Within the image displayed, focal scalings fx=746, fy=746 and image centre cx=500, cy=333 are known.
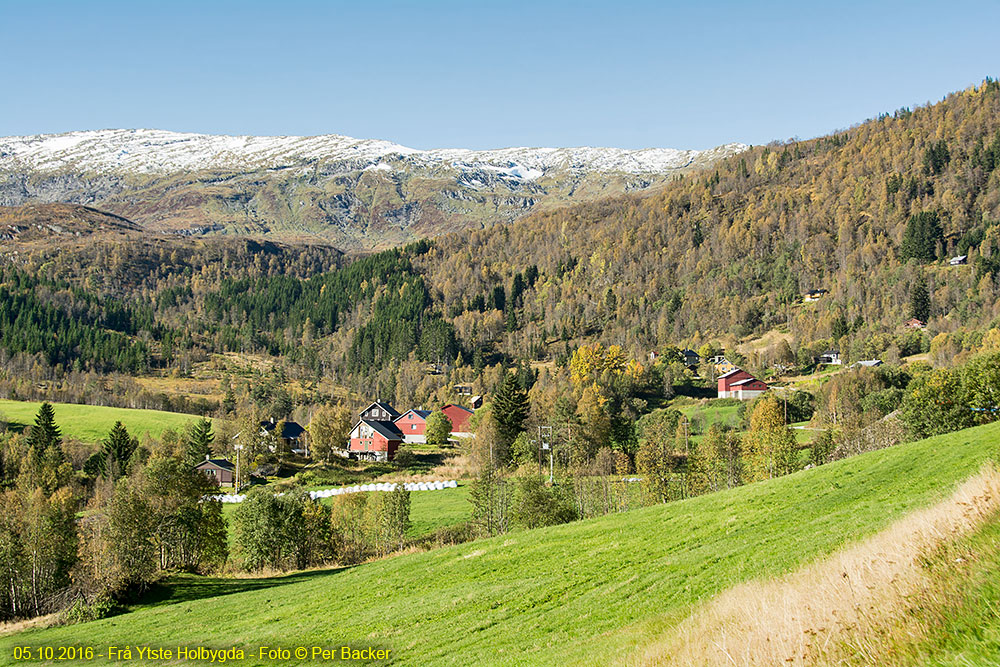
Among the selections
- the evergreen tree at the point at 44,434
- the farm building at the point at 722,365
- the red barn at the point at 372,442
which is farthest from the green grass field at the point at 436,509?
the farm building at the point at 722,365

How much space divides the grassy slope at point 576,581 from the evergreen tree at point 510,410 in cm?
7210

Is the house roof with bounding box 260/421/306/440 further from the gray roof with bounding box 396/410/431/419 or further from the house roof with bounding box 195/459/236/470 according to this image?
the gray roof with bounding box 396/410/431/419

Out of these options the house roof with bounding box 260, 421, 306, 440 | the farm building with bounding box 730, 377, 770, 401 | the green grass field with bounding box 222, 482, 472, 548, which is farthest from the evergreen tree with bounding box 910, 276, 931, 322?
the house roof with bounding box 260, 421, 306, 440

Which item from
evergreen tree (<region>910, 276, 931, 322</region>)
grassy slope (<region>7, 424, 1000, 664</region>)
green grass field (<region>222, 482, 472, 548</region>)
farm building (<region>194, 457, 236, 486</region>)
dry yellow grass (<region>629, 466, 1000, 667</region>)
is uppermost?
evergreen tree (<region>910, 276, 931, 322</region>)

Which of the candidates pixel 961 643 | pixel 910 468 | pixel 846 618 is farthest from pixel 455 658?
pixel 910 468

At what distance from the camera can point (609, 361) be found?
6594 inches

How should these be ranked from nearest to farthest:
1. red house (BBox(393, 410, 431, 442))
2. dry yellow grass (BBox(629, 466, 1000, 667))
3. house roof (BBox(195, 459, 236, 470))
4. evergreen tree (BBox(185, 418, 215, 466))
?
dry yellow grass (BBox(629, 466, 1000, 667)) → house roof (BBox(195, 459, 236, 470)) → evergreen tree (BBox(185, 418, 215, 466)) → red house (BBox(393, 410, 431, 442))

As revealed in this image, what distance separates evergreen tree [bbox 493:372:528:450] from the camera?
355ft

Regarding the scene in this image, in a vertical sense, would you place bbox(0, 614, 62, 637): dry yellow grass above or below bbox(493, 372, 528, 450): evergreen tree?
below

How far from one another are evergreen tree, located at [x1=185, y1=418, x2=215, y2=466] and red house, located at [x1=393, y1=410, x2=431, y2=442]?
→ 37.2 meters

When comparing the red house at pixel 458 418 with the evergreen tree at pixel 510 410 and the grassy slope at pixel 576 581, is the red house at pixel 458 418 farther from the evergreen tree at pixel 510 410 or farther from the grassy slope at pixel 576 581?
the grassy slope at pixel 576 581

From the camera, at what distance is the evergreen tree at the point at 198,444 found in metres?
102

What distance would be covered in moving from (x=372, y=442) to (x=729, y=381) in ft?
232

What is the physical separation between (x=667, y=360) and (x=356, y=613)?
153007mm
